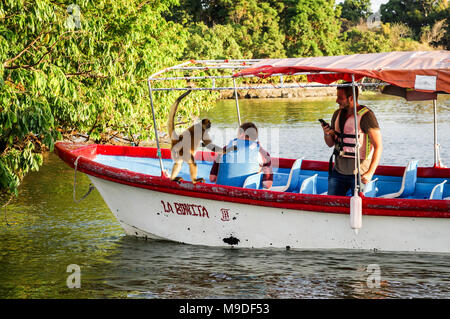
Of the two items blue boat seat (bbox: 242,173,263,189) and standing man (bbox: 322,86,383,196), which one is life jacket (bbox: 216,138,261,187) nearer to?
blue boat seat (bbox: 242,173,263,189)

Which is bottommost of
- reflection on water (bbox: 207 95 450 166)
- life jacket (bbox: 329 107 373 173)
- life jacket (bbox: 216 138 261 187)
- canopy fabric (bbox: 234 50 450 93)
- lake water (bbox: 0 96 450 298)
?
reflection on water (bbox: 207 95 450 166)

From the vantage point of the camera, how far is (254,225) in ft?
25.9

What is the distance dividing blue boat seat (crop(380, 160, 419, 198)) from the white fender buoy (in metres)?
1.28

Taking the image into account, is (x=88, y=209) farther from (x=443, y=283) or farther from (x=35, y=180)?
(x=443, y=283)

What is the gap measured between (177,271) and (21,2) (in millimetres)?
3964

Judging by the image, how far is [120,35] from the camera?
12.7m

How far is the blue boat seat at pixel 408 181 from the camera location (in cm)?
807

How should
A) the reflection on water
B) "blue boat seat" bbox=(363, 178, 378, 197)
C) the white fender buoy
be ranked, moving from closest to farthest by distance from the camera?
the white fender buoy
"blue boat seat" bbox=(363, 178, 378, 197)
the reflection on water

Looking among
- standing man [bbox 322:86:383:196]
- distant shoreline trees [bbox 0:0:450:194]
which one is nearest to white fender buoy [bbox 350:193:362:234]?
standing man [bbox 322:86:383:196]

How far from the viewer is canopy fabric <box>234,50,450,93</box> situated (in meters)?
6.53

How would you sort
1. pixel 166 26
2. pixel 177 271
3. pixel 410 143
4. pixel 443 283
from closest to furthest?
pixel 443 283, pixel 177 271, pixel 166 26, pixel 410 143

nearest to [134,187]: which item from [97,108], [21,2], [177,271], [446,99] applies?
[177,271]

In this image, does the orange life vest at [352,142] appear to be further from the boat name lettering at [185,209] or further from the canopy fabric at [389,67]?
the boat name lettering at [185,209]

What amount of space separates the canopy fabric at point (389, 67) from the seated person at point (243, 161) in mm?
814
